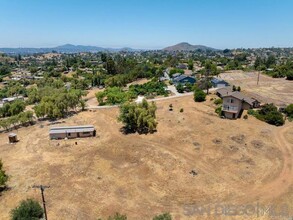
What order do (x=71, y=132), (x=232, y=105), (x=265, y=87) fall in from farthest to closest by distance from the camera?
(x=265, y=87)
(x=232, y=105)
(x=71, y=132)

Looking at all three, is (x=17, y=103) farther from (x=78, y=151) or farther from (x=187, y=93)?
(x=187, y=93)

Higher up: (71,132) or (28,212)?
(28,212)

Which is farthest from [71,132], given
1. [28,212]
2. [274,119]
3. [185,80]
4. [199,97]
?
[185,80]

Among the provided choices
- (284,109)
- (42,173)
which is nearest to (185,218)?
(42,173)

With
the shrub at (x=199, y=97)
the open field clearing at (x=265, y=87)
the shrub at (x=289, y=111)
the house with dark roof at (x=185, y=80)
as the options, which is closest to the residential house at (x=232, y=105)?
the shrub at (x=289, y=111)

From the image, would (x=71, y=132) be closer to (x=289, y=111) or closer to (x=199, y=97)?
(x=199, y=97)

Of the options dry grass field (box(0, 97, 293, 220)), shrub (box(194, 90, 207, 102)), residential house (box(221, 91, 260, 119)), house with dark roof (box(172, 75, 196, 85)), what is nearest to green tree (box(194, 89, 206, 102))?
shrub (box(194, 90, 207, 102))

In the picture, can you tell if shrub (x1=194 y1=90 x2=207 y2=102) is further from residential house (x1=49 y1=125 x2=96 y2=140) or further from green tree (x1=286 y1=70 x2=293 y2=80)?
green tree (x1=286 y1=70 x2=293 y2=80)
